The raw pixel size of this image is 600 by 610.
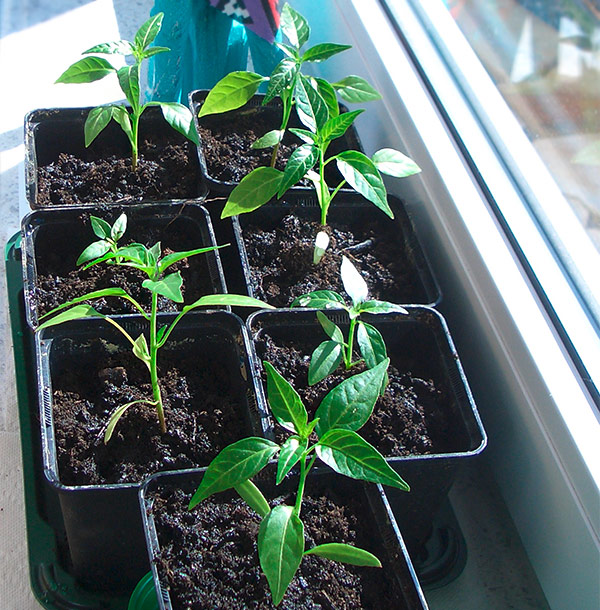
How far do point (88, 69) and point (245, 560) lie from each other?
70cm

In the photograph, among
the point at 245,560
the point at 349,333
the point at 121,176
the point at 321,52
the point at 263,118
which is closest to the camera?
the point at 245,560

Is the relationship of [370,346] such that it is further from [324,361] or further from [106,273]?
[106,273]

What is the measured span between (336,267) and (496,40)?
49 centimetres

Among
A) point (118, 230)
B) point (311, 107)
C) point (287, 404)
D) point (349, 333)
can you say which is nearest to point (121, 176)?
point (118, 230)

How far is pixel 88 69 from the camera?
1.05 m

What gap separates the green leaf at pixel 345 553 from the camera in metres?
0.69

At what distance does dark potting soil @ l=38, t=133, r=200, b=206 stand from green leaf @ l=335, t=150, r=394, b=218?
303 mm

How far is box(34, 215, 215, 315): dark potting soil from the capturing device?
1.01m

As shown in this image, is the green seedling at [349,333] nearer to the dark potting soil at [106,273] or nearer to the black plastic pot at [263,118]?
the dark potting soil at [106,273]

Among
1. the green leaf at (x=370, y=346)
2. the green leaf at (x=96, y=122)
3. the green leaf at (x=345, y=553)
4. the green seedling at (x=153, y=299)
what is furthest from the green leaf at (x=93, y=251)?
the green leaf at (x=345, y=553)

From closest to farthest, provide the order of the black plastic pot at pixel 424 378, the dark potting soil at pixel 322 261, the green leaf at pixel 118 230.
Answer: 1. the black plastic pot at pixel 424 378
2. the green leaf at pixel 118 230
3. the dark potting soil at pixel 322 261

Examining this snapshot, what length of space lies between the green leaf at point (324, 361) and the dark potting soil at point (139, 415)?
11cm

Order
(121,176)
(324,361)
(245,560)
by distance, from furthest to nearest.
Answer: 1. (121,176)
2. (324,361)
3. (245,560)

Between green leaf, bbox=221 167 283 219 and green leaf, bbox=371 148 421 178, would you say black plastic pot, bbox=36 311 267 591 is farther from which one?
green leaf, bbox=371 148 421 178
